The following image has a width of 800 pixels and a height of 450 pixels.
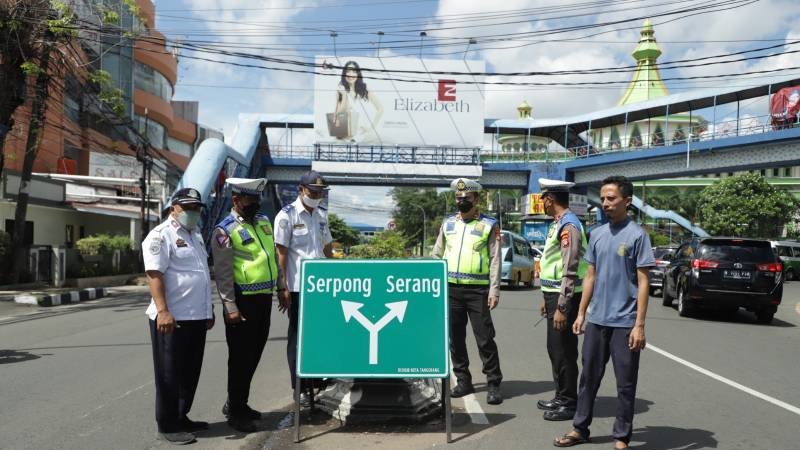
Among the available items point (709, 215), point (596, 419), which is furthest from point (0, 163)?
Result: point (709, 215)

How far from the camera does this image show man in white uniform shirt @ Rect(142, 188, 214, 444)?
4645 millimetres

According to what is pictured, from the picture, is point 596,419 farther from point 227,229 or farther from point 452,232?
point 227,229

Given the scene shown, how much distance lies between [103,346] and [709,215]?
150 feet

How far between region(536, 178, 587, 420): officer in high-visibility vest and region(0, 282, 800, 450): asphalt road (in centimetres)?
28

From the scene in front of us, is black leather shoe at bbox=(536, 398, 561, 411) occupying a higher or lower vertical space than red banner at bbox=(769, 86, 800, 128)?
lower

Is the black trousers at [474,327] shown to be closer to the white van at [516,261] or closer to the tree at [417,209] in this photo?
the white van at [516,261]

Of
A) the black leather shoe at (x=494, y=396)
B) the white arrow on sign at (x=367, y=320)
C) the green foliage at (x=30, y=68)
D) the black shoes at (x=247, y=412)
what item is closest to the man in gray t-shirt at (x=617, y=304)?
the black leather shoe at (x=494, y=396)

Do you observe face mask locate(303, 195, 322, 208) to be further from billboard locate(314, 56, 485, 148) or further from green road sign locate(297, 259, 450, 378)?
billboard locate(314, 56, 485, 148)

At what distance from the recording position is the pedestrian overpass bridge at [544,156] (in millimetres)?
29688

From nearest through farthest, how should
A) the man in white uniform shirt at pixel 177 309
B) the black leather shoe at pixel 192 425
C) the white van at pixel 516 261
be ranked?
the man in white uniform shirt at pixel 177 309 < the black leather shoe at pixel 192 425 < the white van at pixel 516 261

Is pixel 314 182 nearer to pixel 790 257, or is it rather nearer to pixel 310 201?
pixel 310 201

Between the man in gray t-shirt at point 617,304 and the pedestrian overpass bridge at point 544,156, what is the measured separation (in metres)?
24.5

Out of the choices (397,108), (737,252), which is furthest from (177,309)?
(397,108)

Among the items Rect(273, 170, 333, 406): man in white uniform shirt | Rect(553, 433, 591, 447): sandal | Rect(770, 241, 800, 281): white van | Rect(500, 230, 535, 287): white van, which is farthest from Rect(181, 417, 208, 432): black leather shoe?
Rect(770, 241, 800, 281): white van
